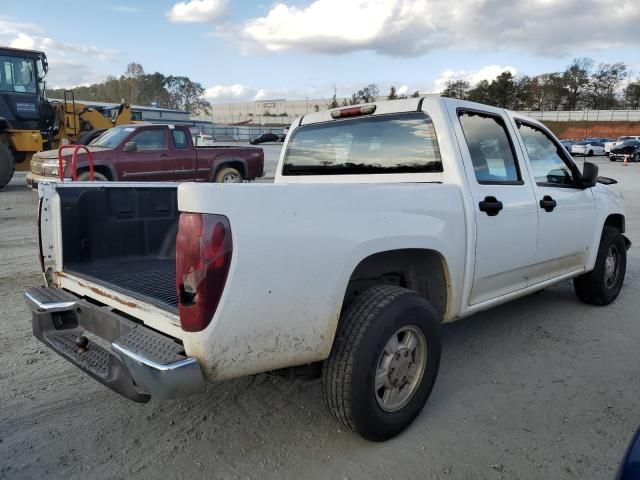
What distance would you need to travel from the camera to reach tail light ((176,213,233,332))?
2.07 meters

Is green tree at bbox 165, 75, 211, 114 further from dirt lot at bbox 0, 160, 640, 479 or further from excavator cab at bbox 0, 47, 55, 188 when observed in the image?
dirt lot at bbox 0, 160, 640, 479

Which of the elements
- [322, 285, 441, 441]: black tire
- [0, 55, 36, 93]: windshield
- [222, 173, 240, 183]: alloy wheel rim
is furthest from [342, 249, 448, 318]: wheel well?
[0, 55, 36, 93]: windshield

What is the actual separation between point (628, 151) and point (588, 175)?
36.2 meters

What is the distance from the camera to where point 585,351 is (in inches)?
158

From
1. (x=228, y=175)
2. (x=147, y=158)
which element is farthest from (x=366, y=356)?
(x=228, y=175)

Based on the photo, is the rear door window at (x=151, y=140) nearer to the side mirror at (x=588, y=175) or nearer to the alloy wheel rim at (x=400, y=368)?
the side mirror at (x=588, y=175)

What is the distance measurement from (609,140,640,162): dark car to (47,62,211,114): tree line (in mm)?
83039

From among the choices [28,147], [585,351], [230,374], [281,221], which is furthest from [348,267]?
[28,147]

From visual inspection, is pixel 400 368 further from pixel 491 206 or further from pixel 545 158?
pixel 545 158

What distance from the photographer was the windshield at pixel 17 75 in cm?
1449

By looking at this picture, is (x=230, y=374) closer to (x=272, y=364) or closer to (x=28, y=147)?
(x=272, y=364)

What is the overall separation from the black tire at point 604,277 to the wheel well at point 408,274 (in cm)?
239

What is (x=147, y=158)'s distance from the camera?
11406mm

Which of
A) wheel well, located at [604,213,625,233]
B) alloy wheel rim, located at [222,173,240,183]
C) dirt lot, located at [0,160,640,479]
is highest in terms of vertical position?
wheel well, located at [604,213,625,233]
